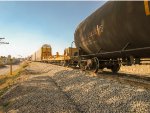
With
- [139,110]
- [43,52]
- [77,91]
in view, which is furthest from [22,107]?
[43,52]

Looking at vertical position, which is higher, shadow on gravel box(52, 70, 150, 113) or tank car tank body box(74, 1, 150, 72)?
tank car tank body box(74, 1, 150, 72)

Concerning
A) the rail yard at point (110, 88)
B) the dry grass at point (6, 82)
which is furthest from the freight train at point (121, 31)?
the dry grass at point (6, 82)

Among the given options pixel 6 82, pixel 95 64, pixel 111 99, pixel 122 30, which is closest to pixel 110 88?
pixel 111 99

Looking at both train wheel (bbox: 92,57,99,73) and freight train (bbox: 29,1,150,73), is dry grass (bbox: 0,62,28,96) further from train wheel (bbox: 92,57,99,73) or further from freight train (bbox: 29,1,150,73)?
freight train (bbox: 29,1,150,73)

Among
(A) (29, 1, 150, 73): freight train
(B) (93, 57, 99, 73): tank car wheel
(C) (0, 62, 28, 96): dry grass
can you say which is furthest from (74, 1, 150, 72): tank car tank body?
(C) (0, 62, 28, 96): dry grass

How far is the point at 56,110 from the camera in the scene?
19.9 feet

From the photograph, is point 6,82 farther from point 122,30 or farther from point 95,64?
point 122,30

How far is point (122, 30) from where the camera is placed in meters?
8.62

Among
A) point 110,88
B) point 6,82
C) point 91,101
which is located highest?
point 110,88

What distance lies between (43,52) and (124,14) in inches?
1403

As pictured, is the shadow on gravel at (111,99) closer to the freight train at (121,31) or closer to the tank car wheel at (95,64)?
the freight train at (121,31)

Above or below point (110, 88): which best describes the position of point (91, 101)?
below

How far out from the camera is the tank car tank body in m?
7.31

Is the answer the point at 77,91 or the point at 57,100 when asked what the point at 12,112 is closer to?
the point at 57,100
